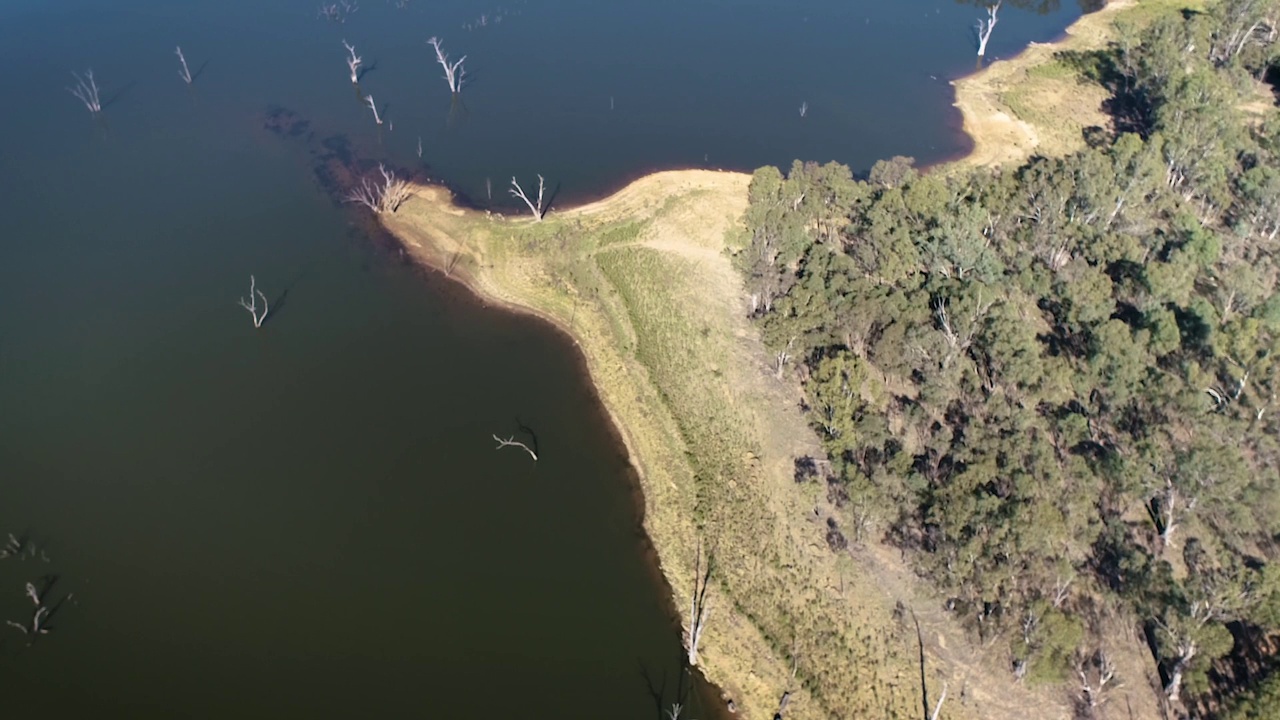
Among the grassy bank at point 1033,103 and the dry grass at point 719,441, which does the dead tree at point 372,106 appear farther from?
the grassy bank at point 1033,103

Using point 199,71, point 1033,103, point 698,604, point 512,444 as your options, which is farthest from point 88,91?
point 1033,103

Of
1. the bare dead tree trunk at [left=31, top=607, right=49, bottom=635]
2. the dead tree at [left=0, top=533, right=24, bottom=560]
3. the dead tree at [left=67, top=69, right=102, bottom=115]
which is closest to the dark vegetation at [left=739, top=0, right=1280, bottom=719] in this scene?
the bare dead tree trunk at [left=31, top=607, right=49, bottom=635]

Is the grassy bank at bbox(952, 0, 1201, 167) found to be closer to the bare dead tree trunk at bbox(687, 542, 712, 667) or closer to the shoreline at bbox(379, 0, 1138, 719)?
the shoreline at bbox(379, 0, 1138, 719)

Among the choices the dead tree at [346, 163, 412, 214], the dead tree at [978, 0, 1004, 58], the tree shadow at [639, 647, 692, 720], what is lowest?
the tree shadow at [639, 647, 692, 720]

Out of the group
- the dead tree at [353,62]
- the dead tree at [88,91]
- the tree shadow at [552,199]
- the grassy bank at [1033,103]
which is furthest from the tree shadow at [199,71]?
the grassy bank at [1033,103]

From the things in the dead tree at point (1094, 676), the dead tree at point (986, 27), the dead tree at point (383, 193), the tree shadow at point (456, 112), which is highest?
the dead tree at point (986, 27)

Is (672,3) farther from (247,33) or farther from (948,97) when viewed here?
(247,33)

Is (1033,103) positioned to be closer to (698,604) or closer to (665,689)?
(698,604)
